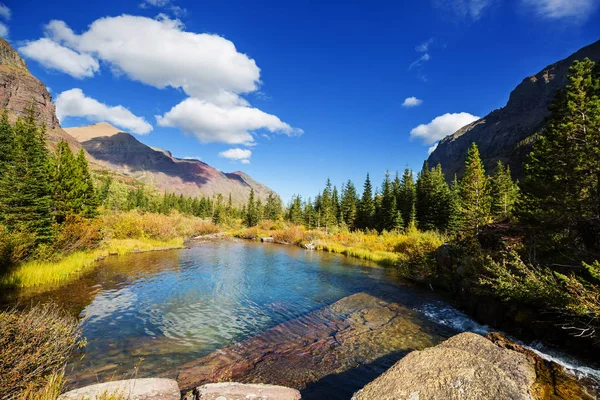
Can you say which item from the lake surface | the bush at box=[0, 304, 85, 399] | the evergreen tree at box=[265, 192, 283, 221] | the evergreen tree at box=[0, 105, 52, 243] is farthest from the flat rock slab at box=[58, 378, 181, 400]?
the evergreen tree at box=[265, 192, 283, 221]

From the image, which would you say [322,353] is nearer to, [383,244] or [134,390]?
[134,390]

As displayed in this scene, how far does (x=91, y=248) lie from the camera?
23.6 m

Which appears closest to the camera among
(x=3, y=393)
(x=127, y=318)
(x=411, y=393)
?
(x=3, y=393)

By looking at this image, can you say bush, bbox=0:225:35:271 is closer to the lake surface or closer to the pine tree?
the lake surface

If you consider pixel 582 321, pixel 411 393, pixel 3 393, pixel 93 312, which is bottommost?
pixel 93 312

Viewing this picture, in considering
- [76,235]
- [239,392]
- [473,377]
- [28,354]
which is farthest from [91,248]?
[473,377]

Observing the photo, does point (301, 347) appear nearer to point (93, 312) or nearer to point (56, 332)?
Answer: point (56, 332)

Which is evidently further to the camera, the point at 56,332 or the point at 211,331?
the point at 211,331

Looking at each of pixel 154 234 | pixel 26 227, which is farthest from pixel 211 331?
pixel 154 234

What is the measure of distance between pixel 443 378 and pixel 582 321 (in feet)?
20.3

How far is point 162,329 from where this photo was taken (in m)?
10.4

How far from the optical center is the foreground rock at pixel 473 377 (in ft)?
15.4

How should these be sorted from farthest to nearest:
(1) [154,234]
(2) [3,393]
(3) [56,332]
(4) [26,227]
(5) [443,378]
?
(1) [154,234] < (4) [26,227] < (3) [56,332] < (5) [443,378] < (2) [3,393]

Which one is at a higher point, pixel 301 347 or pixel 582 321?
pixel 582 321
